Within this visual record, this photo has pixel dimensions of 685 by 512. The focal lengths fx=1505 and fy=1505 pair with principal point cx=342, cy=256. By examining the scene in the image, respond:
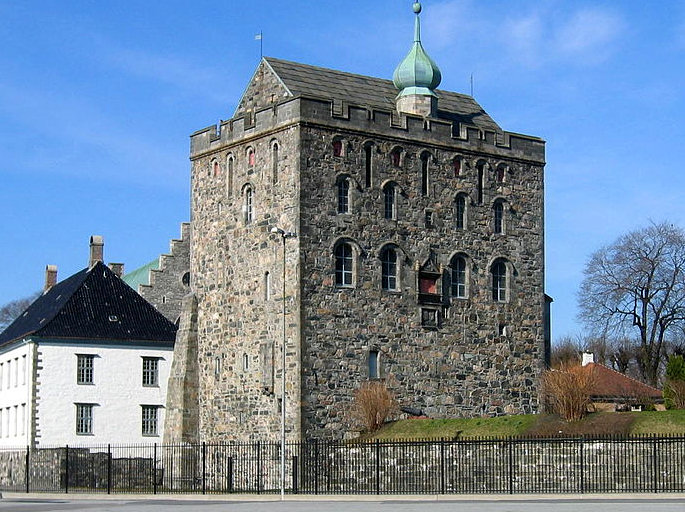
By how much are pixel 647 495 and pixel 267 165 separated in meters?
22.5

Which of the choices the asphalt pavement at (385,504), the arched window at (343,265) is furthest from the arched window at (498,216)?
the asphalt pavement at (385,504)

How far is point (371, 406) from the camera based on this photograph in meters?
57.0

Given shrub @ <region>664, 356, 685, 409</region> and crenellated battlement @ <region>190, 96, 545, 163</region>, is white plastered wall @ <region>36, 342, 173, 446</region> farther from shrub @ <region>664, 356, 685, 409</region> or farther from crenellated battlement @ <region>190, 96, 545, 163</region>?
shrub @ <region>664, 356, 685, 409</region>

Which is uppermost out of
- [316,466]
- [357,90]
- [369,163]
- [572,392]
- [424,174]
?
[357,90]

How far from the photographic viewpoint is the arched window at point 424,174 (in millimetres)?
61000

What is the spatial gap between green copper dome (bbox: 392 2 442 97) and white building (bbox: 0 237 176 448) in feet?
58.2

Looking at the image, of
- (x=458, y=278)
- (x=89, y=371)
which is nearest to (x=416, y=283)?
(x=458, y=278)

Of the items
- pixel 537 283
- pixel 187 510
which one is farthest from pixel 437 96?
pixel 187 510

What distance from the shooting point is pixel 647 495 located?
143ft

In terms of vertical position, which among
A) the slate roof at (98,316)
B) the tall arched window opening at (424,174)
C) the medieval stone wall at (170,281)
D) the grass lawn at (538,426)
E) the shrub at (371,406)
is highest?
the tall arched window opening at (424,174)

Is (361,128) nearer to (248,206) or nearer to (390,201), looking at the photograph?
(390,201)

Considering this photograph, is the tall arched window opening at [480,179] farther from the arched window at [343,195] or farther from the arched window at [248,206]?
the arched window at [248,206]

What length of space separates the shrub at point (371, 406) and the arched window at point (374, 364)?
613mm

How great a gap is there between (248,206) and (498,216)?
10.7 m
